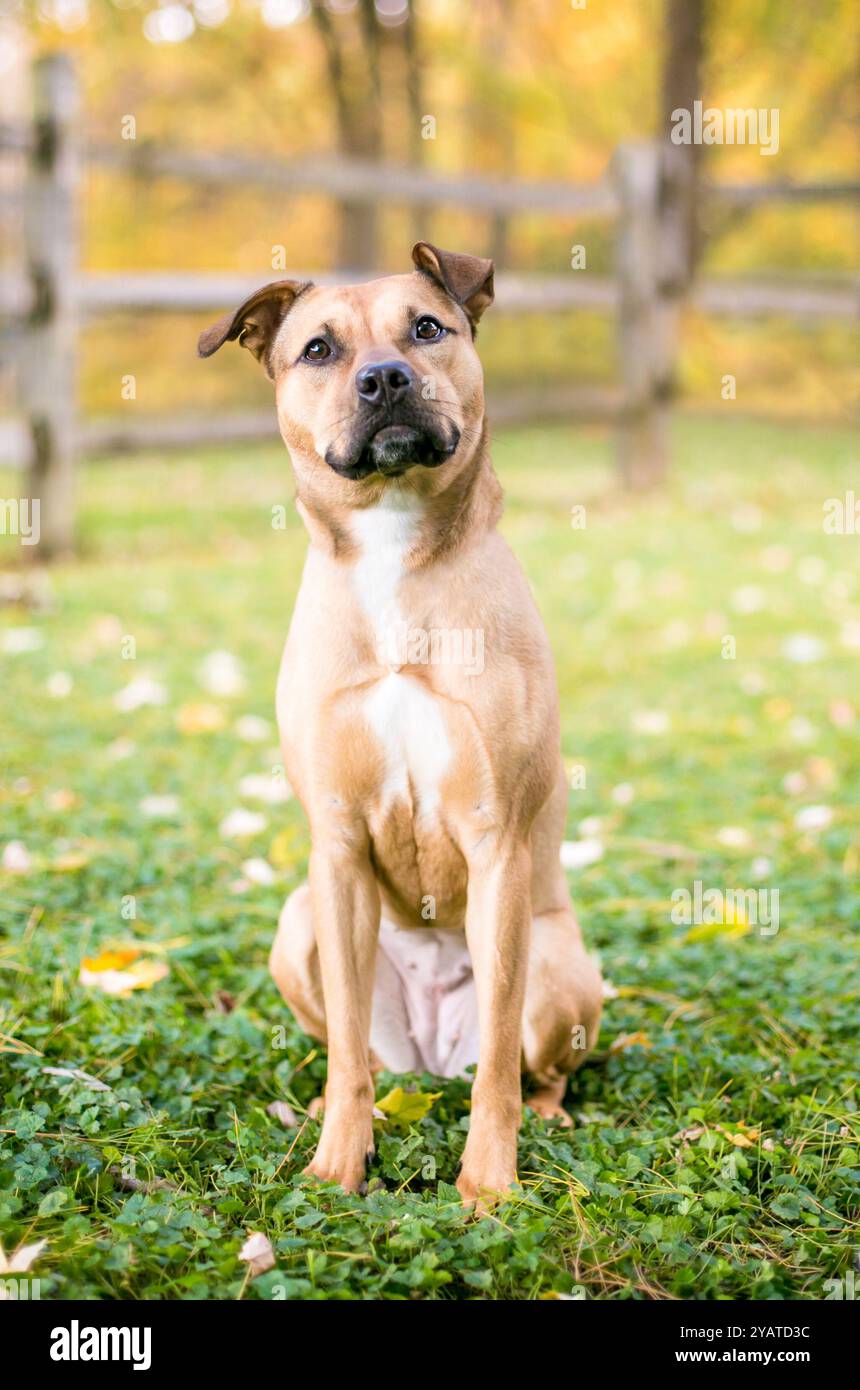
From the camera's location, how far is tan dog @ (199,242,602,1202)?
264 cm

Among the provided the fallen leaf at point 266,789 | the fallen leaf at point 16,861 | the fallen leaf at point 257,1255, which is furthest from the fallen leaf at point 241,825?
the fallen leaf at point 257,1255

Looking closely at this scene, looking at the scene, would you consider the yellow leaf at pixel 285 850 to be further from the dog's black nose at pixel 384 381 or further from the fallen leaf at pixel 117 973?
the dog's black nose at pixel 384 381

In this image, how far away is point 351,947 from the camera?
109 inches

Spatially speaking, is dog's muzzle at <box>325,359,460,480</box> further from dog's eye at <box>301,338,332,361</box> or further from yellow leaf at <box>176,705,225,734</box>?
yellow leaf at <box>176,705,225,734</box>

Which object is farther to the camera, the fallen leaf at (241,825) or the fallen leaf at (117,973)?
the fallen leaf at (241,825)

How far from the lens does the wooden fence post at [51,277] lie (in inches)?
302

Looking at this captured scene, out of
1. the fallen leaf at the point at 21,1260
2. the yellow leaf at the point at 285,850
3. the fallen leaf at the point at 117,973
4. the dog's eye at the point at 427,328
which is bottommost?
the fallen leaf at the point at 21,1260

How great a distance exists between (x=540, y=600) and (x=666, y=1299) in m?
5.42

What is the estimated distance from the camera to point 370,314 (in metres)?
2.75

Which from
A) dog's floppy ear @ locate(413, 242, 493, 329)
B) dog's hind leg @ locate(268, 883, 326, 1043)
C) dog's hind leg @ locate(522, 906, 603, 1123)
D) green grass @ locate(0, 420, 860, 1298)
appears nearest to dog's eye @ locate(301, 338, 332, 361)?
dog's floppy ear @ locate(413, 242, 493, 329)

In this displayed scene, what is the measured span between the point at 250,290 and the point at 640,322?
3232 mm

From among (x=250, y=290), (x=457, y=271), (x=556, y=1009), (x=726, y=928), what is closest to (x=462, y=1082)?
(x=556, y=1009)

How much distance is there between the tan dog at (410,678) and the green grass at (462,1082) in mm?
233
